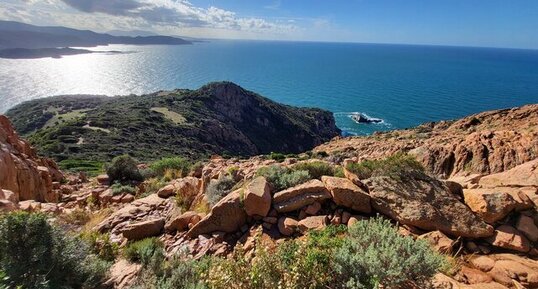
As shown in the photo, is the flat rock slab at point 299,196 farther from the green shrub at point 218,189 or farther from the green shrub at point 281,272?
the green shrub at point 281,272

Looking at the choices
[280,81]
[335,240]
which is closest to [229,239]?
[335,240]

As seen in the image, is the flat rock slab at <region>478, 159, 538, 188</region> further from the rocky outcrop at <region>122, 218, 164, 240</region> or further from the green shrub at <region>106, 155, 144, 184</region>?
the green shrub at <region>106, 155, 144, 184</region>

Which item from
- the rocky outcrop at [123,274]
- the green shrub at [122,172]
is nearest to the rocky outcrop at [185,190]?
the rocky outcrop at [123,274]

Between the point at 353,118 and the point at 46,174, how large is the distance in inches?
3690

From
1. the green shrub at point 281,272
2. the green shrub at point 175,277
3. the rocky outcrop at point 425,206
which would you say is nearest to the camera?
the green shrub at point 281,272

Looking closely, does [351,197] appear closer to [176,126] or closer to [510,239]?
[510,239]

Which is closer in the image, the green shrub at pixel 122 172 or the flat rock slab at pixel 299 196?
the flat rock slab at pixel 299 196

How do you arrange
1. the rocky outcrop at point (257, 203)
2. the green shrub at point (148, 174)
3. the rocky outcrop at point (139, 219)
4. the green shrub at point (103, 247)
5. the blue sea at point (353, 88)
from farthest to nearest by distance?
the blue sea at point (353, 88) < the green shrub at point (148, 174) < the rocky outcrop at point (139, 219) < the rocky outcrop at point (257, 203) < the green shrub at point (103, 247)

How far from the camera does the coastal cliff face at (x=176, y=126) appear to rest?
50656 millimetres

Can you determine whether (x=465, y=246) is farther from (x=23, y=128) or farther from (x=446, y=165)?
(x=23, y=128)

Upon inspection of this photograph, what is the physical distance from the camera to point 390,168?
22.2ft

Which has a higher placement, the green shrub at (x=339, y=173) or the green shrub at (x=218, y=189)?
the green shrub at (x=339, y=173)

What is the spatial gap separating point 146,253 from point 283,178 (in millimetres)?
3348

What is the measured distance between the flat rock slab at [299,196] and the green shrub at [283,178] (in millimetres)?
346
